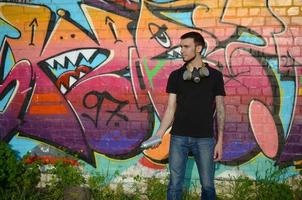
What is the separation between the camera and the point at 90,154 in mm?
5863

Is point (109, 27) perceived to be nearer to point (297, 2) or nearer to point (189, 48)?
point (189, 48)

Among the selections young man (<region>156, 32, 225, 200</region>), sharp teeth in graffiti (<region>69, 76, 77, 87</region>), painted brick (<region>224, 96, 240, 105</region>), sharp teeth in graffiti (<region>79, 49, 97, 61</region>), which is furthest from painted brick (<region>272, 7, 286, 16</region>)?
sharp teeth in graffiti (<region>69, 76, 77, 87</region>)

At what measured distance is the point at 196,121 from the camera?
167 inches

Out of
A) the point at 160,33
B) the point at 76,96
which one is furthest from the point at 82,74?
the point at 160,33

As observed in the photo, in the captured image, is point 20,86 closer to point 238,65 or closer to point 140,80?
point 140,80

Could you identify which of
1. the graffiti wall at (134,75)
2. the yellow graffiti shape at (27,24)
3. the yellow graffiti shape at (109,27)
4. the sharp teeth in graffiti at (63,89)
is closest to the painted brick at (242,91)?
the graffiti wall at (134,75)

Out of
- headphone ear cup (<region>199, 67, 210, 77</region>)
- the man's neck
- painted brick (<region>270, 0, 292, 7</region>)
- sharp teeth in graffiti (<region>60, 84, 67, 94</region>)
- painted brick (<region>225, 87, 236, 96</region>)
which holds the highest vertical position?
painted brick (<region>270, 0, 292, 7</region>)

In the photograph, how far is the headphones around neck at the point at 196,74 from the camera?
422cm

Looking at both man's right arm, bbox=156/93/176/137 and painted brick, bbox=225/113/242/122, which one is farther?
painted brick, bbox=225/113/242/122

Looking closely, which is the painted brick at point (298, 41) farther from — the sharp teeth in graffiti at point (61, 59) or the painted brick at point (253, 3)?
the sharp teeth in graffiti at point (61, 59)

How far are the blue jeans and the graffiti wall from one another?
128 centimetres

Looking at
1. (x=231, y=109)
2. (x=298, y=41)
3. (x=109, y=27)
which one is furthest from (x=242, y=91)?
(x=109, y=27)

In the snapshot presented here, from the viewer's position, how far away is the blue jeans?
13.9ft

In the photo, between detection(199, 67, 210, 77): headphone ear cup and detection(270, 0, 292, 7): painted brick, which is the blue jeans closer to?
detection(199, 67, 210, 77): headphone ear cup
